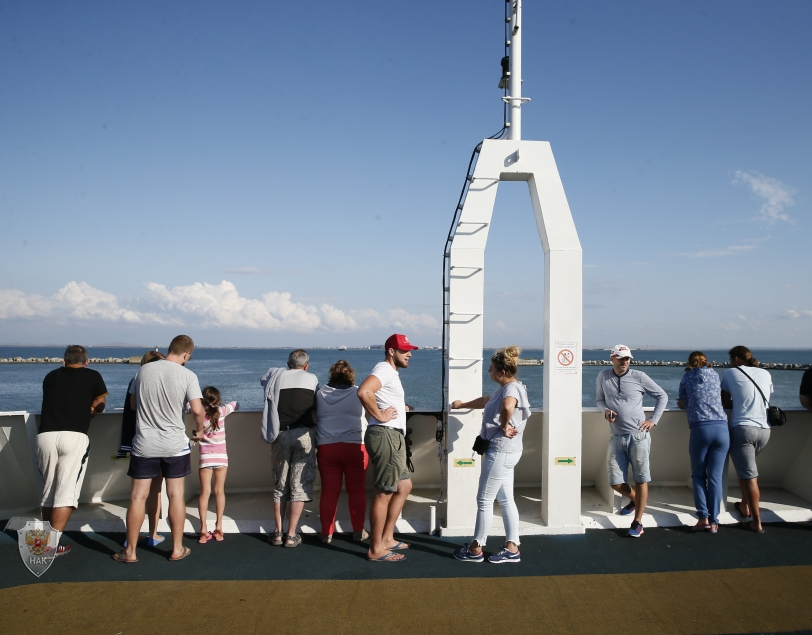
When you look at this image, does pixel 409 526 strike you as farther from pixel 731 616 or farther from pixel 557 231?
pixel 557 231

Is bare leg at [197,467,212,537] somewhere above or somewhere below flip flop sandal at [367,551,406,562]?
above

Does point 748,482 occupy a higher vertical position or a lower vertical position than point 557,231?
lower

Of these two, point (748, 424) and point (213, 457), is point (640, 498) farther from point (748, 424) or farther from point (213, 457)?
point (213, 457)

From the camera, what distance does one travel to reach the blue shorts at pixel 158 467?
12.7 ft

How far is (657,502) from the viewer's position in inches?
199

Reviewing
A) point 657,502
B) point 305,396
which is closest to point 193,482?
point 305,396

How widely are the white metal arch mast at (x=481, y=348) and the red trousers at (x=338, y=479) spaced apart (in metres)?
0.69

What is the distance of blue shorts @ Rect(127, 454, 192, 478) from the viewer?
3859 mm

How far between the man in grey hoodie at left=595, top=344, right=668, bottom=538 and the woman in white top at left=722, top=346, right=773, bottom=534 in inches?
26.4

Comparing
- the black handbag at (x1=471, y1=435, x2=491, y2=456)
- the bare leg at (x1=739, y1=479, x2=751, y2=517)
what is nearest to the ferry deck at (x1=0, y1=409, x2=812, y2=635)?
the bare leg at (x1=739, y1=479, x2=751, y2=517)

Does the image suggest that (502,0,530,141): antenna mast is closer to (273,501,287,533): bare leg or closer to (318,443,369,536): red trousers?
(318,443,369,536): red trousers

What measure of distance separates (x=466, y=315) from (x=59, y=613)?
323cm

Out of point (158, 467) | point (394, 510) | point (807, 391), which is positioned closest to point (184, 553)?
point (158, 467)

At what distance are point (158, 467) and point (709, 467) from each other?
4306 mm
